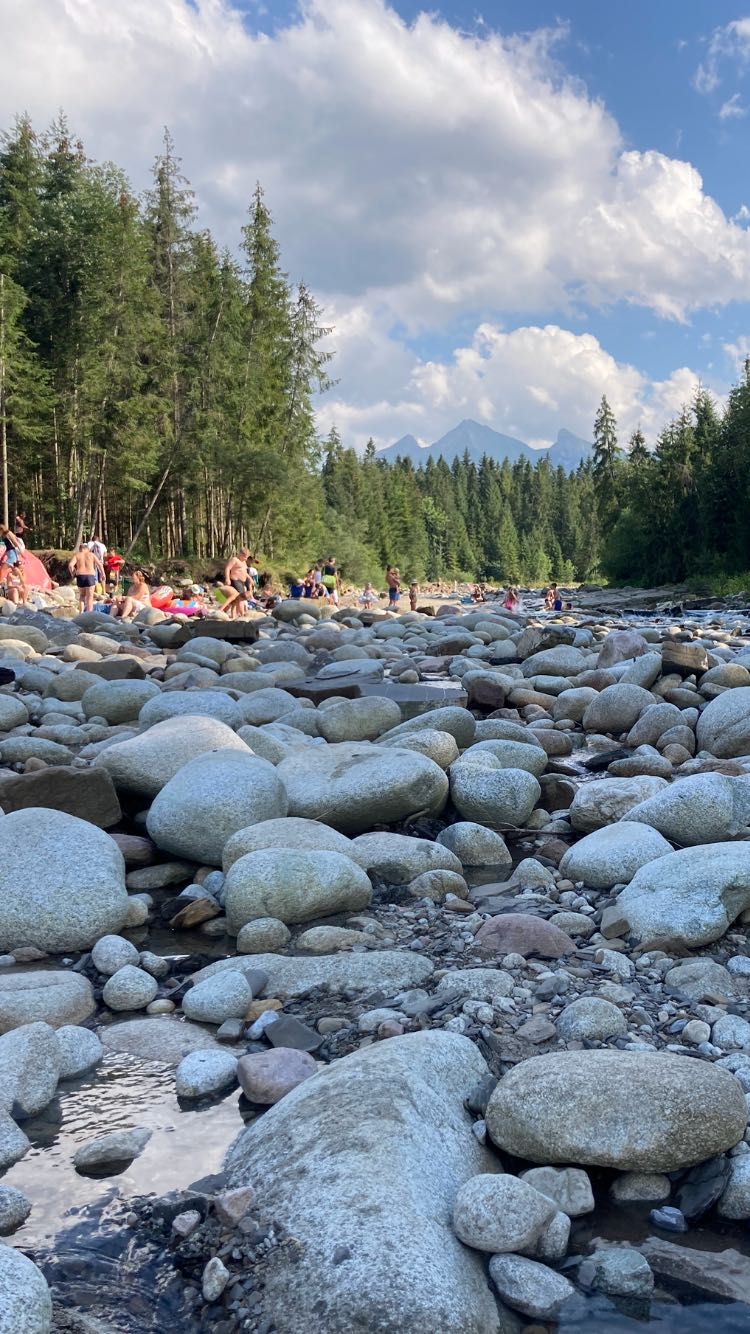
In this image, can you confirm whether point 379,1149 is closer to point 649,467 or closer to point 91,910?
point 91,910

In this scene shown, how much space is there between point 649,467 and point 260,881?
54.8 metres

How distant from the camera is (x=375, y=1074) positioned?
9.25 feet

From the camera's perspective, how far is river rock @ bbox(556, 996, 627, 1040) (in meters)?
3.34

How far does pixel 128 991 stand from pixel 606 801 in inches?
132

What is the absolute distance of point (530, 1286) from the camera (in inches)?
89.1

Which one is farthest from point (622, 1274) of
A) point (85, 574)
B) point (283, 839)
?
point (85, 574)

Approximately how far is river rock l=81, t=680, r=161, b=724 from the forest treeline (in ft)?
58.2

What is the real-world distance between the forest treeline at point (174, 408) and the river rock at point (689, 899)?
2331 centimetres

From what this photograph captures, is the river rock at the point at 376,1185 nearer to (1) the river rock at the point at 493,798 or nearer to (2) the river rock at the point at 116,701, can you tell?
(1) the river rock at the point at 493,798

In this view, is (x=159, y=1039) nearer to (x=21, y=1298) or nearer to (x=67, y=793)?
(x=21, y=1298)

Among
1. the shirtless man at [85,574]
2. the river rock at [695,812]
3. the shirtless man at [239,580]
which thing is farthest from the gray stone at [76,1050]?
the shirtless man at [239,580]

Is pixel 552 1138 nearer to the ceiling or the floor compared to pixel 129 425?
nearer to the floor

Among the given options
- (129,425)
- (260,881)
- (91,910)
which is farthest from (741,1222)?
(129,425)

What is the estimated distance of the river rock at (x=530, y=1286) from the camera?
7.35 feet
